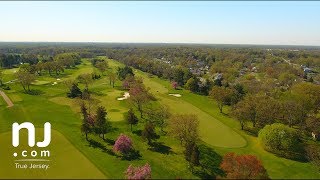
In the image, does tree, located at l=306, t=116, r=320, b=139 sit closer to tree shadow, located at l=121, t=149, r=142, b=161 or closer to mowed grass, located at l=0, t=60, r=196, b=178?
mowed grass, located at l=0, t=60, r=196, b=178

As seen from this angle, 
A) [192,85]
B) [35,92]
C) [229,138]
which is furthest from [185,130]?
[35,92]

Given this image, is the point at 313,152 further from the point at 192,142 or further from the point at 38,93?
the point at 38,93

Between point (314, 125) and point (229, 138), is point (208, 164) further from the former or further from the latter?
point (314, 125)

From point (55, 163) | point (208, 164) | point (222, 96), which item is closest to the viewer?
point (55, 163)

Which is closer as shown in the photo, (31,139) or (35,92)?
(31,139)

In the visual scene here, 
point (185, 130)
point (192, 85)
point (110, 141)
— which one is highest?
point (192, 85)

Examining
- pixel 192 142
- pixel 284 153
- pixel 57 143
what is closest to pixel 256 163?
pixel 192 142
